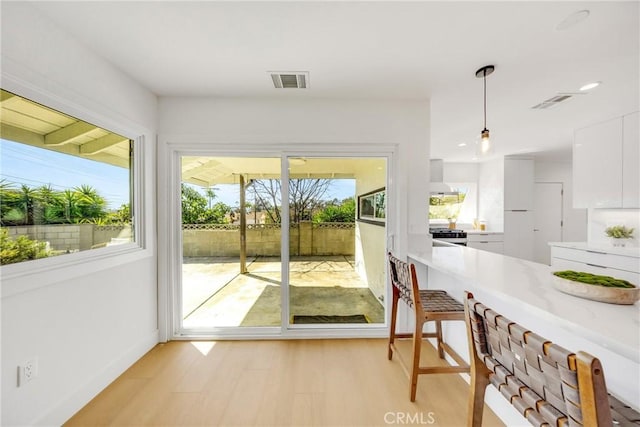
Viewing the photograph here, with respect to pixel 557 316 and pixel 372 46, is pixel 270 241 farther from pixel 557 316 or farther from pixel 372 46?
pixel 557 316

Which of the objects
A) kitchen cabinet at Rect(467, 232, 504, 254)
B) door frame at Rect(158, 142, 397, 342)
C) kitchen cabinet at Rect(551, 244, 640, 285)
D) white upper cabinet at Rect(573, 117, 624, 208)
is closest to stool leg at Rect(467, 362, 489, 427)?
door frame at Rect(158, 142, 397, 342)

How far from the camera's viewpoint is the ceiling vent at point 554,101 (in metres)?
2.57

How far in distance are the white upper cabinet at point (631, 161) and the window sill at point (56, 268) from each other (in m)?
5.31

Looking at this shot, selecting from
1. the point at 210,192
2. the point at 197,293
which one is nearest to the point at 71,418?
the point at 197,293

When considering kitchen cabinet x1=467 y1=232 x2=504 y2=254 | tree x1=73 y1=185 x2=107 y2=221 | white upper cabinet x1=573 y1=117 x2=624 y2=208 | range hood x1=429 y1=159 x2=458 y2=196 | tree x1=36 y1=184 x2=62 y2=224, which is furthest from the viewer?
kitchen cabinet x1=467 y1=232 x2=504 y2=254

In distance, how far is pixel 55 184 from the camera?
5.54ft

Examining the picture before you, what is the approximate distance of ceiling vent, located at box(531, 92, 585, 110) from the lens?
257cm

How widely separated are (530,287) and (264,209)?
2260mm

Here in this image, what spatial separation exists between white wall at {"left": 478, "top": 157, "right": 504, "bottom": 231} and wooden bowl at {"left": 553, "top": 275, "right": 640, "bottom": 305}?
187 inches

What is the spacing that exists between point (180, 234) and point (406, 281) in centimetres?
223

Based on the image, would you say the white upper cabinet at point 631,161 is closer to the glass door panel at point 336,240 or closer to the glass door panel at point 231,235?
the glass door panel at point 336,240

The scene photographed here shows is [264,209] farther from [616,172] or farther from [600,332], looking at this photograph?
[616,172]

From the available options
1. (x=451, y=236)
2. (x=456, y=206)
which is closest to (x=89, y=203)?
(x=451, y=236)

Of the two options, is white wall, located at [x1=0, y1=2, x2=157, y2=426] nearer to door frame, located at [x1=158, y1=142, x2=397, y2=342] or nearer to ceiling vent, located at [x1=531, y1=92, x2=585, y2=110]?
door frame, located at [x1=158, y1=142, x2=397, y2=342]
